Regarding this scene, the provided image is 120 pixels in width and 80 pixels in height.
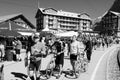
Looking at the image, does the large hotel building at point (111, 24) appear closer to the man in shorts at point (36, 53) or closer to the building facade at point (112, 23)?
the building facade at point (112, 23)

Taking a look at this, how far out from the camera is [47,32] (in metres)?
20.3

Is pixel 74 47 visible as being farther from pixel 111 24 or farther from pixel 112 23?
pixel 111 24

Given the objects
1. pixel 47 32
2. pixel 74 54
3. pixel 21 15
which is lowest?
pixel 74 54

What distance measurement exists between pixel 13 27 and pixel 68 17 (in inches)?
2580

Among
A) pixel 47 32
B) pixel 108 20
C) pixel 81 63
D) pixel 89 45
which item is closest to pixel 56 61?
pixel 81 63

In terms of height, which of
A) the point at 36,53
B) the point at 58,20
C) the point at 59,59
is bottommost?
the point at 59,59

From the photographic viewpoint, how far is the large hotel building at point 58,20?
7050cm

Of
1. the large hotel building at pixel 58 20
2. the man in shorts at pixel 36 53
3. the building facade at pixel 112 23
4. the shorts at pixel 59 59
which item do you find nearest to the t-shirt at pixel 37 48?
the man in shorts at pixel 36 53

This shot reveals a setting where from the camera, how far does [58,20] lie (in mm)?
73500

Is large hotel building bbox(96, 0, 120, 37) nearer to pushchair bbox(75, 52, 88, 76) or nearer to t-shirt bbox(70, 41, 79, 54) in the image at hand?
pushchair bbox(75, 52, 88, 76)

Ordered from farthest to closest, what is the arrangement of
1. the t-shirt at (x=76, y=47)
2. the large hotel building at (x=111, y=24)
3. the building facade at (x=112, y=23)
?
the building facade at (x=112, y=23)
the large hotel building at (x=111, y=24)
the t-shirt at (x=76, y=47)

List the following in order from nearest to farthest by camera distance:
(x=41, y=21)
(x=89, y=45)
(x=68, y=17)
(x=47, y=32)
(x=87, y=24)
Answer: (x=89, y=45), (x=47, y=32), (x=41, y=21), (x=68, y=17), (x=87, y=24)

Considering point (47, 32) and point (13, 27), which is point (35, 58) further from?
point (47, 32)

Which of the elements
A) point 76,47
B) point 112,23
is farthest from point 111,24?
point 76,47
